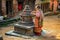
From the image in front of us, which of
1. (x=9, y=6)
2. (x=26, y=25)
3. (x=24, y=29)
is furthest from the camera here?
(x=9, y=6)

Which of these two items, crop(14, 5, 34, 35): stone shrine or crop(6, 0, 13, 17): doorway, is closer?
crop(14, 5, 34, 35): stone shrine

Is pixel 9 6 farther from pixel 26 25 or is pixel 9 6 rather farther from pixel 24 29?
pixel 24 29

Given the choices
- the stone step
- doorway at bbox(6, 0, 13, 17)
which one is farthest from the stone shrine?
doorway at bbox(6, 0, 13, 17)

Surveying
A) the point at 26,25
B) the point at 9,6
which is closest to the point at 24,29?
the point at 26,25

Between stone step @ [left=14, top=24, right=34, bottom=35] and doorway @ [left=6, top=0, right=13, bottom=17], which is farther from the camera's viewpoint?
doorway @ [left=6, top=0, right=13, bottom=17]

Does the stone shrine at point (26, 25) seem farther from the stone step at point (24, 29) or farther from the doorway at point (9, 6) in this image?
the doorway at point (9, 6)

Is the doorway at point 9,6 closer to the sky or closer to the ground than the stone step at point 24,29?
closer to the sky

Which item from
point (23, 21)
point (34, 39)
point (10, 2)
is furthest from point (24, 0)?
point (34, 39)

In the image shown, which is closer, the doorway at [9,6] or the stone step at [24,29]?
the stone step at [24,29]

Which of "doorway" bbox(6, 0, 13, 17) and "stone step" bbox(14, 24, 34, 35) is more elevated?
"doorway" bbox(6, 0, 13, 17)

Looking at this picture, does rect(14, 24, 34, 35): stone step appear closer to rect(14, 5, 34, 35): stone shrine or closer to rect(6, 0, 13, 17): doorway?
rect(14, 5, 34, 35): stone shrine

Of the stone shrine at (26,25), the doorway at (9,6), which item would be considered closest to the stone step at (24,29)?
the stone shrine at (26,25)

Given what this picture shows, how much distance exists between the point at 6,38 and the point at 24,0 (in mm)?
8331

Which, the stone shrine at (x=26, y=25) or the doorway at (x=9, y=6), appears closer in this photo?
the stone shrine at (x=26, y=25)
